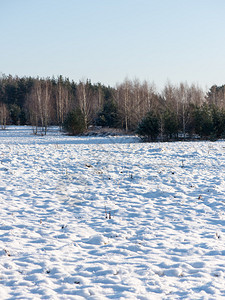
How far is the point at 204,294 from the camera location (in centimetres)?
310

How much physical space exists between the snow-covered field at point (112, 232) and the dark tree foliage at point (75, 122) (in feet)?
72.8

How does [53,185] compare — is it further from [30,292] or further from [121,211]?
[30,292]

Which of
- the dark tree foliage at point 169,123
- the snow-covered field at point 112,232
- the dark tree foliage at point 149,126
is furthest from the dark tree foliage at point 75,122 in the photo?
the snow-covered field at point 112,232

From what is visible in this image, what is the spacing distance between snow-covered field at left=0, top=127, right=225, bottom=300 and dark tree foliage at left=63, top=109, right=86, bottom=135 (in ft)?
72.8

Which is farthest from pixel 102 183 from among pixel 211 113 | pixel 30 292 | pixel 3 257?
pixel 211 113

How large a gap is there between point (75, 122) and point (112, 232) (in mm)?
27689

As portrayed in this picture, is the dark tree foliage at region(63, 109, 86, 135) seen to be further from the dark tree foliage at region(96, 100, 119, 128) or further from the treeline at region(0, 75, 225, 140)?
the dark tree foliage at region(96, 100, 119, 128)

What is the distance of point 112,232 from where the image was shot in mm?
4945

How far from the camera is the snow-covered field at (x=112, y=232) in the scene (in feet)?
10.8

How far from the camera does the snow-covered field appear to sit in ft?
10.8

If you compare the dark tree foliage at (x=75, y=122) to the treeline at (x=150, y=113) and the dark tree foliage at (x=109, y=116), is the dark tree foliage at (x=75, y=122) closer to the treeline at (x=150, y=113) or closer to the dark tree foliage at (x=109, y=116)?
Result: the treeline at (x=150, y=113)

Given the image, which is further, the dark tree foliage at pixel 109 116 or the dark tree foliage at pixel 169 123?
the dark tree foliage at pixel 109 116

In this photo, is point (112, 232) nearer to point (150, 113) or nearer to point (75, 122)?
point (150, 113)

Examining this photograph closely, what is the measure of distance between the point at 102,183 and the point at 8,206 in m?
2.89
